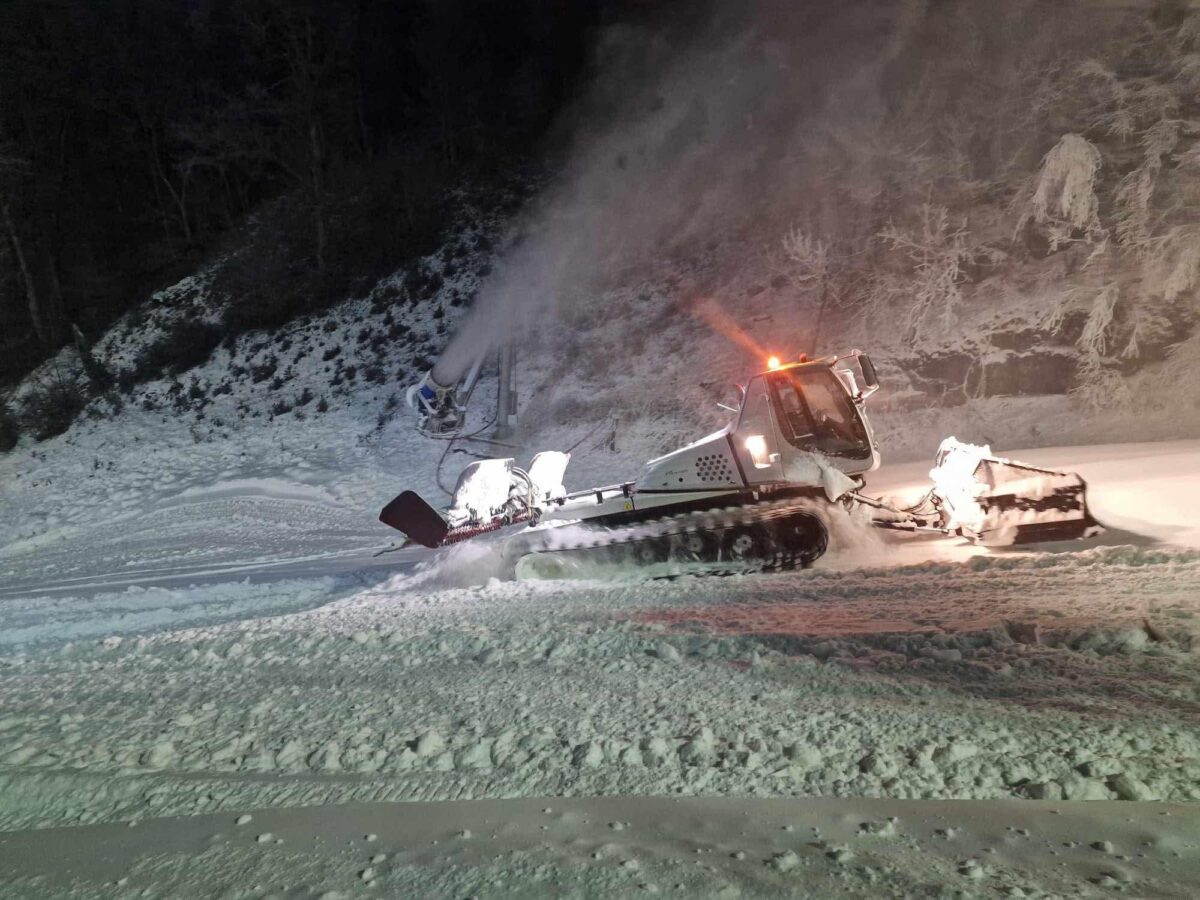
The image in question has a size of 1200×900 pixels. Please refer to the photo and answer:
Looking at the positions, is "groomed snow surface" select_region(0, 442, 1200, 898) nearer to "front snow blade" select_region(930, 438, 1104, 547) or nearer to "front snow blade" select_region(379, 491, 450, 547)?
"front snow blade" select_region(930, 438, 1104, 547)

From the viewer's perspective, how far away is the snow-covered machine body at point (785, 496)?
22.9 ft

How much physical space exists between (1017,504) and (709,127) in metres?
15.0

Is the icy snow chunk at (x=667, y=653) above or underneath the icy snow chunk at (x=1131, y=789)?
above

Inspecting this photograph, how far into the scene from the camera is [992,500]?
704 centimetres

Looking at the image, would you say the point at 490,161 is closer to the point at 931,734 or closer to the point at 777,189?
the point at 777,189

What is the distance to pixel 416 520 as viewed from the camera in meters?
7.80

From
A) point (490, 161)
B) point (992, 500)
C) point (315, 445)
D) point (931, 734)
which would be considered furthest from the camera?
point (490, 161)

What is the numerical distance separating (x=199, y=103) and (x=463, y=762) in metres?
30.0

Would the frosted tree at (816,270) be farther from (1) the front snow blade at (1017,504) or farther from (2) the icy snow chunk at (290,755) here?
(2) the icy snow chunk at (290,755)

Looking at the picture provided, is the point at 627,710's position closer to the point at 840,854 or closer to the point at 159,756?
the point at 840,854

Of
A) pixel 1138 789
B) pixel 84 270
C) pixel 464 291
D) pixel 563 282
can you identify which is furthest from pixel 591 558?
pixel 84 270

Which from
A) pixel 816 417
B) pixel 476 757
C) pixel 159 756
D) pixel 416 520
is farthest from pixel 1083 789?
pixel 416 520

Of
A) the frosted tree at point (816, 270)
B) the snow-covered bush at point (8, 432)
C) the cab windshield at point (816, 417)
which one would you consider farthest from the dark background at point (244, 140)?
the cab windshield at point (816, 417)

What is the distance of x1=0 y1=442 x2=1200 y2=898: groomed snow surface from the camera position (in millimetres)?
2873
